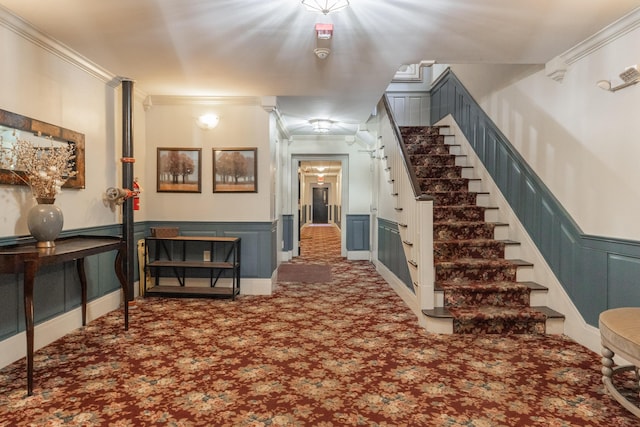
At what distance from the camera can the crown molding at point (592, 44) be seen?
269cm

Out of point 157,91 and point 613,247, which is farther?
point 157,91

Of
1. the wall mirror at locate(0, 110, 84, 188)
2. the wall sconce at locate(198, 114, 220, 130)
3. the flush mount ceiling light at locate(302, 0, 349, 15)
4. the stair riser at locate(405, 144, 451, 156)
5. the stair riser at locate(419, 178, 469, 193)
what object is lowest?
the stair riser at locate(419, 178, 469, 193)

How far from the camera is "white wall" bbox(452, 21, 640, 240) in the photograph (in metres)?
2.75

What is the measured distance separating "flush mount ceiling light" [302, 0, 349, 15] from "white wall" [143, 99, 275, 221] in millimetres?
2490

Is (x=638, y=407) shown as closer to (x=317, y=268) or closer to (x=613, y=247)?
(x=613, y=247)

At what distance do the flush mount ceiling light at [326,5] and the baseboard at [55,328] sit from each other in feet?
10.2

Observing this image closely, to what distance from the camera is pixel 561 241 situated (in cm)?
344

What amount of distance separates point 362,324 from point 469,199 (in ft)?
7.39

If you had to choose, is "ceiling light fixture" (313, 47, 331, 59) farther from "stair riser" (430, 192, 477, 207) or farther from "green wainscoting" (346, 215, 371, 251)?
"green wainscoting" (346, 215, 371, 251)

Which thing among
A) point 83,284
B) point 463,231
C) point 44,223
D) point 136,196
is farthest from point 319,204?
point 44,223

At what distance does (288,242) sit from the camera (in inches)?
312

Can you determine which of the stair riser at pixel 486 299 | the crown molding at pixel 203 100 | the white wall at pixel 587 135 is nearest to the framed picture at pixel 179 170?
the crown molding at pixel 203 100

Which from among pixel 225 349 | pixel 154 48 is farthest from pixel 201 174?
pixel 225 349

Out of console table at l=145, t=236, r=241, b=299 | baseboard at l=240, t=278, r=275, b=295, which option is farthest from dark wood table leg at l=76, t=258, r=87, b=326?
baseboard at l=240, t=278, r=275, b=295
